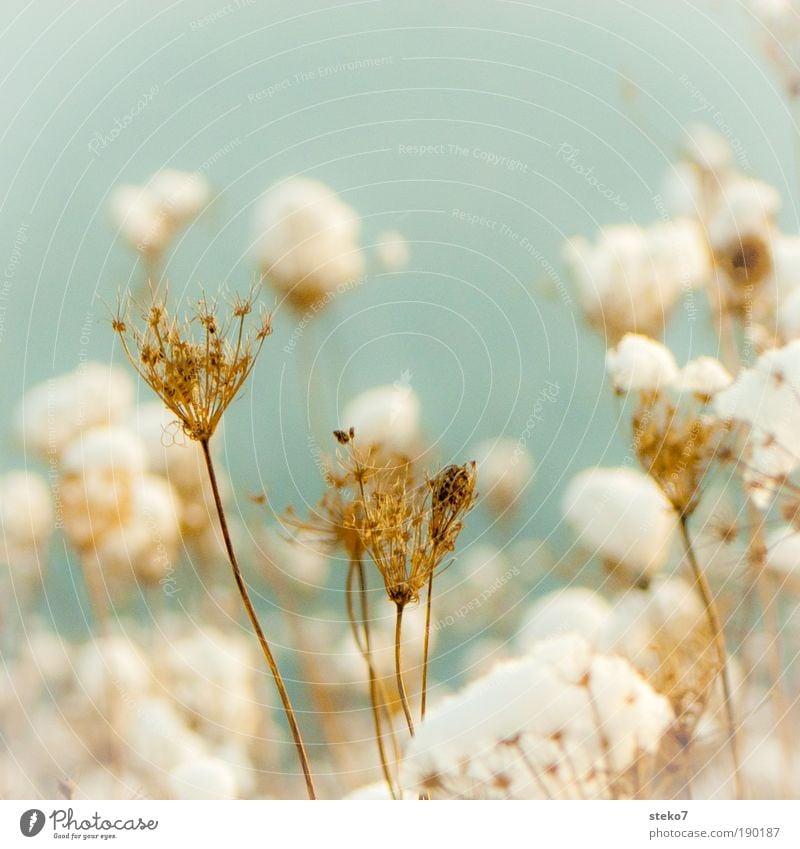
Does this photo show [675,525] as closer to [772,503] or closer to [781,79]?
[772,503]

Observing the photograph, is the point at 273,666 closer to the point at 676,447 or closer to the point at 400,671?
the point at 400,671

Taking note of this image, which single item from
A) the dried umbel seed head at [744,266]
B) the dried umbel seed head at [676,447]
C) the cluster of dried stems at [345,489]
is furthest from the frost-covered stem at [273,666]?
the dried umbel seed head at [744,266]

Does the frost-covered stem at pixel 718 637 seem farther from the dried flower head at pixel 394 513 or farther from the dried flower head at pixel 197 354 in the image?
the dried flower head at pixel 197 354

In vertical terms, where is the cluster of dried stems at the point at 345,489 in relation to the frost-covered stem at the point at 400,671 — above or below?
above
